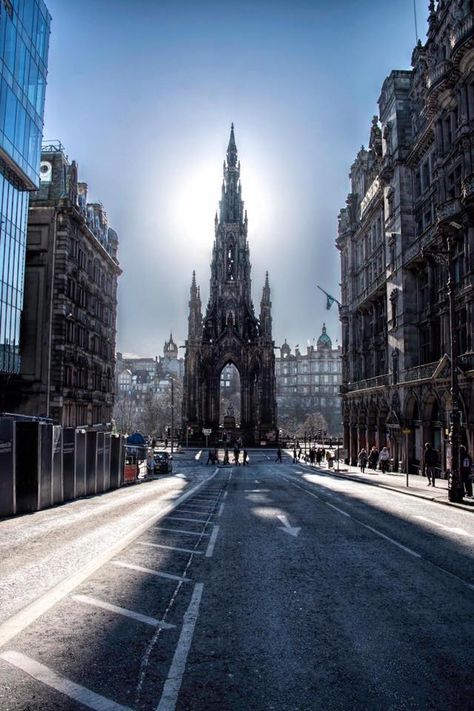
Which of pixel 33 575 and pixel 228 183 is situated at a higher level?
pixel 228 183

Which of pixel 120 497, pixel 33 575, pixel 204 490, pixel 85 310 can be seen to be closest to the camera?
pixel 33 575

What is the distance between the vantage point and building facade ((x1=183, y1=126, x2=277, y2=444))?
9212 cm

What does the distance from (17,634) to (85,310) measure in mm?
49188

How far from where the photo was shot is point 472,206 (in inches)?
1059

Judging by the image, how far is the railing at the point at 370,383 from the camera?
41.3 metres

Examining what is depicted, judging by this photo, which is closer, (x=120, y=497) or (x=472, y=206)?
(x=120, y=497)

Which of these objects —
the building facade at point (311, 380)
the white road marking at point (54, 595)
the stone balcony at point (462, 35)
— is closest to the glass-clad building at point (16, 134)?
the stone balcony at point (462, 35)

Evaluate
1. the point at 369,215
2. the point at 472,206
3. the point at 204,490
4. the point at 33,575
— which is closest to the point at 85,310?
the point at 369,215

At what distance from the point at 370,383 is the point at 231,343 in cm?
5275

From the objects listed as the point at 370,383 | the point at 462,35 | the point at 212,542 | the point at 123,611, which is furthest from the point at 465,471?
the point at 370,383

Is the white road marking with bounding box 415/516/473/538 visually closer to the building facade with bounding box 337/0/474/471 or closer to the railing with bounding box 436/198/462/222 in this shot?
the building facade with bounding box 337/0/474/471

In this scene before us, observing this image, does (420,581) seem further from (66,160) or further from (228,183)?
(228,183)

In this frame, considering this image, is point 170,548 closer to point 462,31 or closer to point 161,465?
point 462,31

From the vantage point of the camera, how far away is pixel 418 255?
1361 inches
